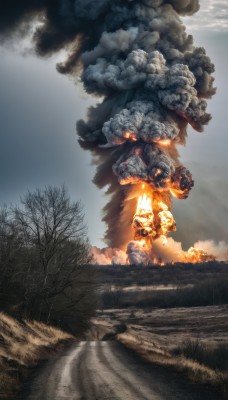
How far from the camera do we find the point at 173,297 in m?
90.4

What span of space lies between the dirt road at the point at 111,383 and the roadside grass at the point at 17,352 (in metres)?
0.57

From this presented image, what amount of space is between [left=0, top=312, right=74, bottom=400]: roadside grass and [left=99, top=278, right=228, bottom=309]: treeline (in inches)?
2288

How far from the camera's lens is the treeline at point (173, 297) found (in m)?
86.3

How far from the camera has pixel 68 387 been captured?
14.0 meters

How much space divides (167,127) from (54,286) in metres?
57.1

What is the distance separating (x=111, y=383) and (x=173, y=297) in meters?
77.2

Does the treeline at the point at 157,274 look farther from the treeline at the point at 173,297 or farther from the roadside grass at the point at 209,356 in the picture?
the roadside grass at the point at 209,356

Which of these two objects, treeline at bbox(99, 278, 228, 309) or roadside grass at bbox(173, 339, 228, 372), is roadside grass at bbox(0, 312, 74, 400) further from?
treeline at bbox(99, 278, 228, 309)

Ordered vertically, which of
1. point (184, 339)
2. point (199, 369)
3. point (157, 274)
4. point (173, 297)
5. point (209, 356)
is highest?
point (157, 274)

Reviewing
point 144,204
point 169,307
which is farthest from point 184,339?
point 144,204

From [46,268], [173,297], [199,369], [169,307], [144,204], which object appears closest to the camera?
[199,369]

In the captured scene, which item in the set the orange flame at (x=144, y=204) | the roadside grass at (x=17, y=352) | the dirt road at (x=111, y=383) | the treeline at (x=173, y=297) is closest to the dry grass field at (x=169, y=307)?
the treeline at (x=173, y=297)

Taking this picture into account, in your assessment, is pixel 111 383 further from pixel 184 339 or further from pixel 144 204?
pixel 144 204

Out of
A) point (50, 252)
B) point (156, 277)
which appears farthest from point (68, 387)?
point (156, 277)
